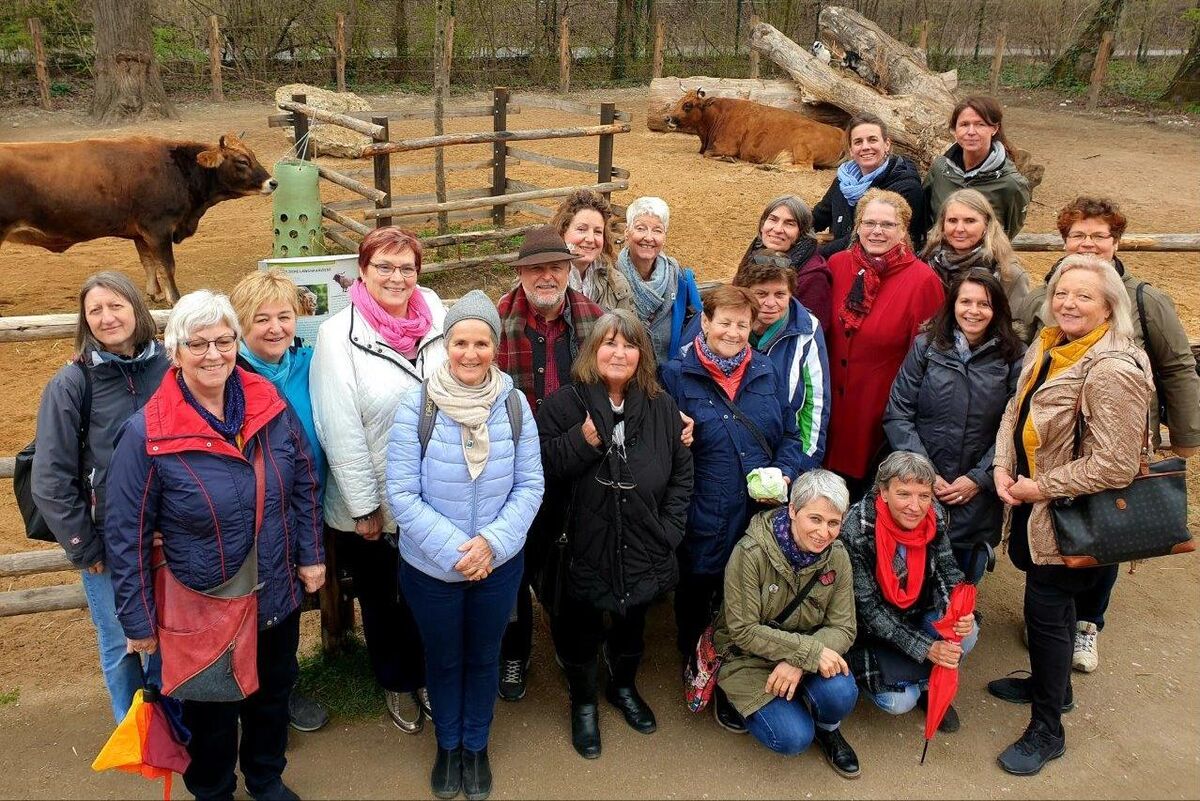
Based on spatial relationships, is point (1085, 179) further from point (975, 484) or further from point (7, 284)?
point (7, 284)

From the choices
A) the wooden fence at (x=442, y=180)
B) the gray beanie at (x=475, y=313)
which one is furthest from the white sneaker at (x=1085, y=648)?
the wooden fence at (x=442, y=180)

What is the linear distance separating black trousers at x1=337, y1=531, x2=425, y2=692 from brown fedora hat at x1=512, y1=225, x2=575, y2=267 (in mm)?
1063

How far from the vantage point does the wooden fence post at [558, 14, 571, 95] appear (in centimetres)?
1896

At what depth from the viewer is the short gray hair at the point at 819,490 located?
119 inches

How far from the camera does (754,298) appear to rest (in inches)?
126

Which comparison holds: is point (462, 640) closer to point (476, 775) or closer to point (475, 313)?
point (476, 775)

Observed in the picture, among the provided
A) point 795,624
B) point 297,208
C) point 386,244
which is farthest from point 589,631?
point 297,208

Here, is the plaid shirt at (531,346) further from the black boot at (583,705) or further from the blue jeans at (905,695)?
the blue jeans at (905,695)

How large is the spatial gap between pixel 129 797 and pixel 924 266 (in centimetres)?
334

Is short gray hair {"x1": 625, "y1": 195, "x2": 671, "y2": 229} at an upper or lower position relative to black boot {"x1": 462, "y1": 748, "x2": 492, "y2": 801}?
upper

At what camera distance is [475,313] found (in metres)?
2.71

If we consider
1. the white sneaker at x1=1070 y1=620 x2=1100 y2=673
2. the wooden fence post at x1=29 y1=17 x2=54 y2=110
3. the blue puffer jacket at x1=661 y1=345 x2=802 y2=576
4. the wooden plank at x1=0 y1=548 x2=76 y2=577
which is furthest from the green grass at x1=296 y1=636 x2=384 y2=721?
the wooden fence post at x1=29 y1=17 x2=54 y2=110

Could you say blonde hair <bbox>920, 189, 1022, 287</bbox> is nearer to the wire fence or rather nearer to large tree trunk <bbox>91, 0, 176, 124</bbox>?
large tree trunk <bbox>91, 0, 176, 124</bbox>

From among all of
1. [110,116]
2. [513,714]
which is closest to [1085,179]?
[513,714]
